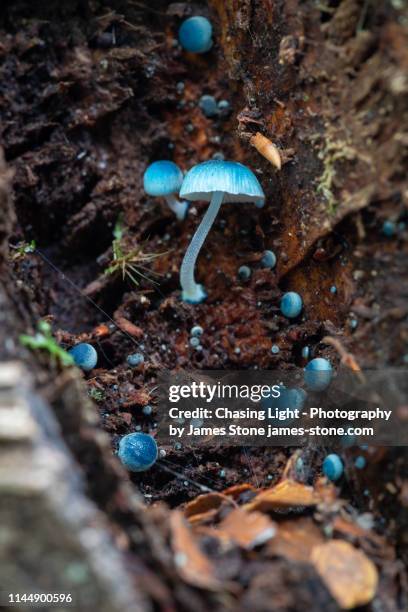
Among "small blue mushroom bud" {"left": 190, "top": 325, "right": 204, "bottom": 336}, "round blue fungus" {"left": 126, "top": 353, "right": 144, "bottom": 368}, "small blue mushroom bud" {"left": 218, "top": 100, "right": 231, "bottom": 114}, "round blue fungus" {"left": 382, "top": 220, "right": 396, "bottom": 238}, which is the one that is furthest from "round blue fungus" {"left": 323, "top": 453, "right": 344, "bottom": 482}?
"small blue mushroom bud" {"left": 218, "top": 100, "right": 231, "bottom": 114}

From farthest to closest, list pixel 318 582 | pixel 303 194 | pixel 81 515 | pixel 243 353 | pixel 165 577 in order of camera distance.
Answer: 1. pixel 243 353
2. pixel 303 194
3. pixel 318 582
4. pixel 165 577
5. pixel 81 515

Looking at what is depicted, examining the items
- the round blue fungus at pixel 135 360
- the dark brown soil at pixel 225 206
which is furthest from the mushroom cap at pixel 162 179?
the round blue fungus at pixel 135 360

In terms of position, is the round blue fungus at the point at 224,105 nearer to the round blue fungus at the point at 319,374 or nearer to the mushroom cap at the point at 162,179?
the mushroom cap at the point at 162,179

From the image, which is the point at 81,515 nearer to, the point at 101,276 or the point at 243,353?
the point at 243,353

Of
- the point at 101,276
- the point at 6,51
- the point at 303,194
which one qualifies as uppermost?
the point at 6,51

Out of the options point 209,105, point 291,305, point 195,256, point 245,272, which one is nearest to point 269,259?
point 245,272

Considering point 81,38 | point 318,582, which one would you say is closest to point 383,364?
point 318,582
